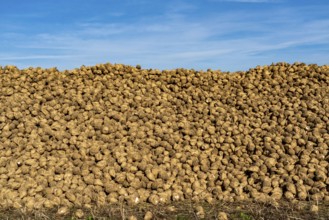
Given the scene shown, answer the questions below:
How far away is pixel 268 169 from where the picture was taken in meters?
6.22

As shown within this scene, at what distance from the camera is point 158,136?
682cm

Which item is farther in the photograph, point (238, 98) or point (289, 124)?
point (238, 98)

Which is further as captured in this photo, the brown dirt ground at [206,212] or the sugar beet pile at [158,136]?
the sugar beet pile at [158,136]

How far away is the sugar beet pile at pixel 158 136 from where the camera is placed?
19.0ft

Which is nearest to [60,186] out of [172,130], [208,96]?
[172,130]

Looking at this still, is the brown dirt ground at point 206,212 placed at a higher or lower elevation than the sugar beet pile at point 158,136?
lower

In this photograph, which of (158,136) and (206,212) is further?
(158,136)

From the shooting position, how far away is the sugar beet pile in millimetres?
5801

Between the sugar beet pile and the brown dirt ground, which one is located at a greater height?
the sugar beet pile

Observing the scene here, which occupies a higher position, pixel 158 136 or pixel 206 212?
pixel 158 136

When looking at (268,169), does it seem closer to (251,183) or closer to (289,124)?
(251,183)

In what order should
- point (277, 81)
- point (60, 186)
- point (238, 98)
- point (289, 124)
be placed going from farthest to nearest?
point (277, 81) < point (238, 98) < point (289, 124) < point (60, 186)

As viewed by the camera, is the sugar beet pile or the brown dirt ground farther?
the sugar beet pile

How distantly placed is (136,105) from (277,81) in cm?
338
